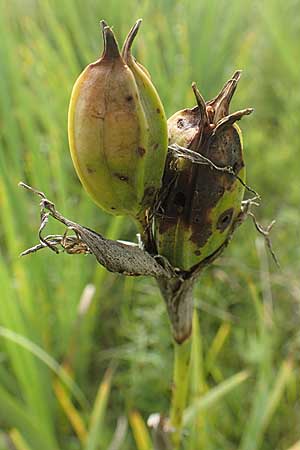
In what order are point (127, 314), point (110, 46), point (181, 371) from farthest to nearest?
point (127, 314)
point (181, 371)
point (110, 46)

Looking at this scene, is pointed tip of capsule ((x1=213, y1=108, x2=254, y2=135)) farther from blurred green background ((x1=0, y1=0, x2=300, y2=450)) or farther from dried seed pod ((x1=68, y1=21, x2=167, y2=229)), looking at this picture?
blurred green background ((x1=0, y1=0, x2=300, y2=450))

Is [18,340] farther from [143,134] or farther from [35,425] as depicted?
[143,134]

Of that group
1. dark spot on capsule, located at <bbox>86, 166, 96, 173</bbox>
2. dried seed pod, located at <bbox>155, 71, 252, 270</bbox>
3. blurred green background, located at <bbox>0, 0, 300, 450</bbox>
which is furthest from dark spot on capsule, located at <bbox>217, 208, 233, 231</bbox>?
blurred green background, located at <bbox>0, 0, 300, 450</bbox>

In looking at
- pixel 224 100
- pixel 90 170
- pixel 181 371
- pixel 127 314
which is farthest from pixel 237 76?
pixel 127 314

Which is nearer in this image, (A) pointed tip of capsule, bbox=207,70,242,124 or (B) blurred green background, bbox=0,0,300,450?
(A) pointed tip of capsule, bbox=207,70,242,124

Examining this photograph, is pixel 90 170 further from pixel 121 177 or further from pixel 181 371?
pixel 181 371

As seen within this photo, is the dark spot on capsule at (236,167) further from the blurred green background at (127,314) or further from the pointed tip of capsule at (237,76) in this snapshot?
the blurred green background at (127,314)
